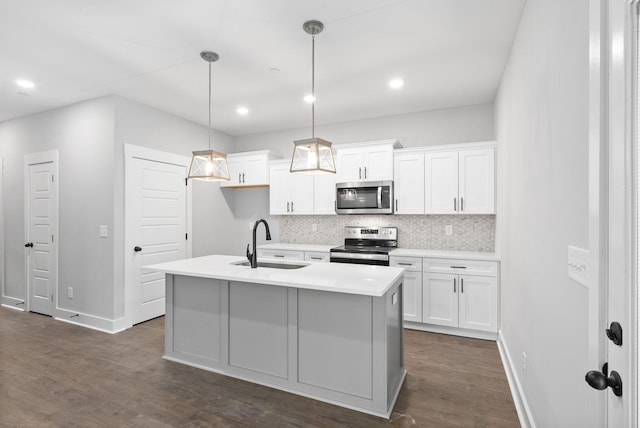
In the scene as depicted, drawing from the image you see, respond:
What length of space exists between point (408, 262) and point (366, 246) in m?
0.82

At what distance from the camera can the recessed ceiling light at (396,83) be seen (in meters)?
3.47

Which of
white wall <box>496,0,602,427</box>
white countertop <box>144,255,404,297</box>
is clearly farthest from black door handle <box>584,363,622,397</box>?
white countertop <box>144,255,404,297</box>

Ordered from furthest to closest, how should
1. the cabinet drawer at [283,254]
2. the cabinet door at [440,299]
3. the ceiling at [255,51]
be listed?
the cabinet drawer at [283,254] → the cabinet door at [440,299] → the ceiling at [255,51]

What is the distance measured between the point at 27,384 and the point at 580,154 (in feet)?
12.9

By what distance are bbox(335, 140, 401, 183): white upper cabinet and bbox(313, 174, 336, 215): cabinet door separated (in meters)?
0.16

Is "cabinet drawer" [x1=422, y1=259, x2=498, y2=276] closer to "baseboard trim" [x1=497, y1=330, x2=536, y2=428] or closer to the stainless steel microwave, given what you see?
"baseboard trim" [x1=497, y1=330, x2=536, y2=428]

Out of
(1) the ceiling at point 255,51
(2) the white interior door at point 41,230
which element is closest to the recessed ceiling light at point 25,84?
(1) the ceiling at point 255,51

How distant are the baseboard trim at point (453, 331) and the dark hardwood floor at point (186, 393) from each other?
103mm

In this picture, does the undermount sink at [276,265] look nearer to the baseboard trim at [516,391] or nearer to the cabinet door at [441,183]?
the baseboard trim at [516,391]

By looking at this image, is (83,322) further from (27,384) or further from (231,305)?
(231,305)

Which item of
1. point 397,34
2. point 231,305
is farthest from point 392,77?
point 231,305

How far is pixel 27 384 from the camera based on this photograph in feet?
8.57

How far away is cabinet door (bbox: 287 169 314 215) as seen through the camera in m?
4.80

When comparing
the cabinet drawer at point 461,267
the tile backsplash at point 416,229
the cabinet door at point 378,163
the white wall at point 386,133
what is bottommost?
the cabinet drawer at point 461,267
